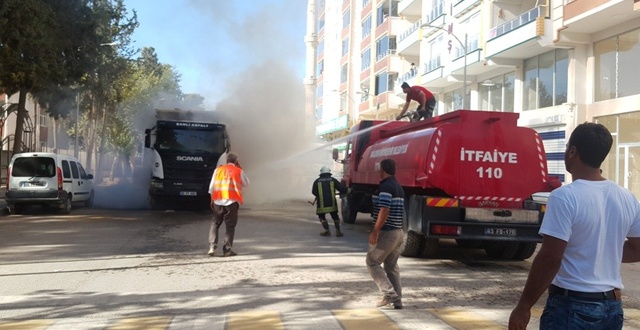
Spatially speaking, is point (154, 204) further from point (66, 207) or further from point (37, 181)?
point (37, 181)

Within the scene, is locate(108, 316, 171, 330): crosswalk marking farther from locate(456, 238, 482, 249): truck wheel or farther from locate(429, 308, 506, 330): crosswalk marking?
locate(456, 238, 482, 249): truck wheel

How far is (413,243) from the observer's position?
10352 mm

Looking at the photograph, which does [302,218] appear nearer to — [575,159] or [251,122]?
[251,122]

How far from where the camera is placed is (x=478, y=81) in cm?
2988

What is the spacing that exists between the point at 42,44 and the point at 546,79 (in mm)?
17763

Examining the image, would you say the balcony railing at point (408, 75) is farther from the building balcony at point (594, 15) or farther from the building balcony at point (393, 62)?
the building balcony at point (594, 15)

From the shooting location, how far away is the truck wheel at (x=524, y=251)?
10625 millimetres

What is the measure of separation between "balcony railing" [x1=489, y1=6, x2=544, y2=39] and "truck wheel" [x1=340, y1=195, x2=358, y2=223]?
11.0 meters

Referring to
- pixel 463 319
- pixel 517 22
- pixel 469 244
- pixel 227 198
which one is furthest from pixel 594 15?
pixel 463 319

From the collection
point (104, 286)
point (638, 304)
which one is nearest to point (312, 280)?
point (104, 286)

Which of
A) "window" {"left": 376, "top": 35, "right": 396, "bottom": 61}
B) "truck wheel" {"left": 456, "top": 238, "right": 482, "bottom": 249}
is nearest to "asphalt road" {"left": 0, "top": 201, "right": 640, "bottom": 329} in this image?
"truck wheel" {"left": 456, "top": 238, "right": 482, "bottom": 249}

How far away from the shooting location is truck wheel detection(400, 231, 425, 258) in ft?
33.8

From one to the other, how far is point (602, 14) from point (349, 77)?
39.5 metres

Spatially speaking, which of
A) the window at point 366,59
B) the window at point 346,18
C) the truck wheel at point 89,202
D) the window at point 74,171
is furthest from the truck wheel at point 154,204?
the window at point 346,18
